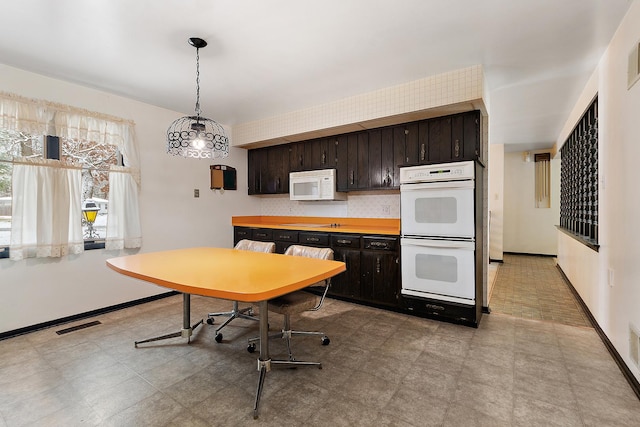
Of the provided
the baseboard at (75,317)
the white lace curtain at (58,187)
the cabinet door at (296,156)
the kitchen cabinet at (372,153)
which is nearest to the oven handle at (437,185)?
the kitchen cabinet at (372,153)

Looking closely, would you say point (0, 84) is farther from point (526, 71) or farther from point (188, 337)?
point (526, 71)

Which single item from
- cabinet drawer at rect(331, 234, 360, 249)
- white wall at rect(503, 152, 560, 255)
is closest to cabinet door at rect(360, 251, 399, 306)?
cabinet drawer at rect(331, 234, 360, 249)

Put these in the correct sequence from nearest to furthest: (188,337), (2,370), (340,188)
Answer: (2,370) < (188,337) < (340,188)

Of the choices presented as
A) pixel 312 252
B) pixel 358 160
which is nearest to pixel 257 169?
pixel 358 160

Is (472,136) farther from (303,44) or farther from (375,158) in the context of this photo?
(303,44)

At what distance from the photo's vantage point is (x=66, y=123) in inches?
124

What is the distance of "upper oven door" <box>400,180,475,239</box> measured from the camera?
2.90 metres

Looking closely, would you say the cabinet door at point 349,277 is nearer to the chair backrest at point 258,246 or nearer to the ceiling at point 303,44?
the chair backrest at point 258,246

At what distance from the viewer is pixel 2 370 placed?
7.32ft

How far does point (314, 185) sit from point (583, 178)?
3296 millimetres

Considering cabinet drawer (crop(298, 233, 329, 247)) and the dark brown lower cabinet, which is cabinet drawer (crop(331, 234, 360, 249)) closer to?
the dark brown lower cabinet

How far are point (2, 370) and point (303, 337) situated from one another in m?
2.23

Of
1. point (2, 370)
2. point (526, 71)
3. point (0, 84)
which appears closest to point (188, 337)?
point (2, 370)

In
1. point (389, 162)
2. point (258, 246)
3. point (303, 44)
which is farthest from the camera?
point (389, 162)
